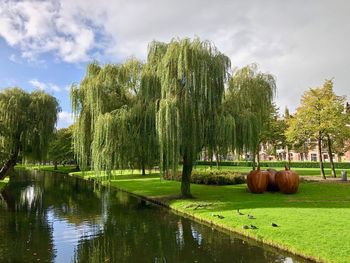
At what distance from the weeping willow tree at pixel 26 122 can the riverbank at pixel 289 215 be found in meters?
12.5

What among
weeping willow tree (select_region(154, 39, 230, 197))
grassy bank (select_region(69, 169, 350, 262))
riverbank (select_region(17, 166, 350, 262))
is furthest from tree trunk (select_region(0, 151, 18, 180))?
weeping willow tree (select_region(154, 39, 230, 197))

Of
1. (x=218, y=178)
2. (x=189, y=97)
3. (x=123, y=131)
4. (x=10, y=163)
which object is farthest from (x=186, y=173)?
(x=10, y=163)

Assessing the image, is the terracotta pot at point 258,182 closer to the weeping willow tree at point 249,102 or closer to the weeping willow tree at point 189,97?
the weeping willow tree at point 249,102

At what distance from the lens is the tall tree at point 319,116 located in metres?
29.2

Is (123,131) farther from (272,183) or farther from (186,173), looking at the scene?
(272,183)

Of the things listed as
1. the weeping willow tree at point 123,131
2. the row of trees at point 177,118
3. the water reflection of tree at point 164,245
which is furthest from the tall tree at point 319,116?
the water reflection of tree at point 164,245

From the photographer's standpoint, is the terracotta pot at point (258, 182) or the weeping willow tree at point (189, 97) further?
the terracotta pot at point (258, 182)

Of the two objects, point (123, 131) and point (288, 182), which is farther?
point (288, 182)

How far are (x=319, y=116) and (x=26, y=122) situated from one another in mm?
25652

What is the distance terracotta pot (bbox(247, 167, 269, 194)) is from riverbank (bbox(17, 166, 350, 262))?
601mm

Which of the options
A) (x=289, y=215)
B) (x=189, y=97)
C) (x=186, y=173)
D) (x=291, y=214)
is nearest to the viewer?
(x=289, y=215)

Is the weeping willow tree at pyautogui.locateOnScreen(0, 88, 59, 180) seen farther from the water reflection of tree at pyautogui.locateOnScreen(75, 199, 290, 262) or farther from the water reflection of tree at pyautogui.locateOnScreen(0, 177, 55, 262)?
the water reflection of tree at pyautogui.locateOnScreen(75, 199, 290, 262)

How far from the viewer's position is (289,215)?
14258mm

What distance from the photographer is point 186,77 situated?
18.3m
